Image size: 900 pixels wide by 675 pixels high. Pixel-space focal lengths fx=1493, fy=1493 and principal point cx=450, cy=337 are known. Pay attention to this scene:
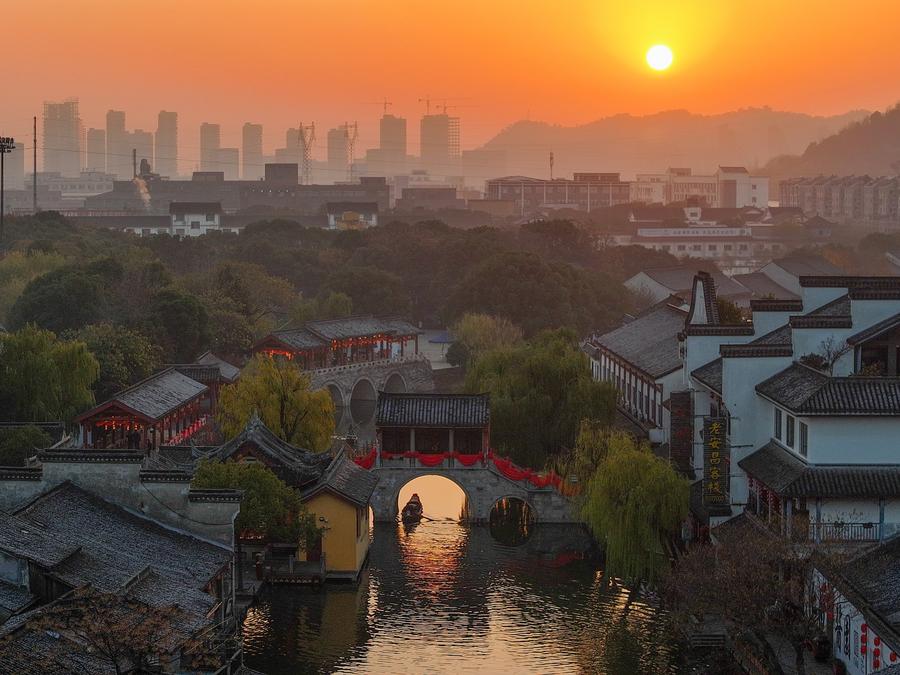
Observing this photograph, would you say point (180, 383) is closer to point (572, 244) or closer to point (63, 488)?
point (63, 488)

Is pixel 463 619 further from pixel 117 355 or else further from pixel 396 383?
pixel 396 383

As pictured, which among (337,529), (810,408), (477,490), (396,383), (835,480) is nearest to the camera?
(835,480)

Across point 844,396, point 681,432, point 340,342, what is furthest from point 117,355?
point 844,396

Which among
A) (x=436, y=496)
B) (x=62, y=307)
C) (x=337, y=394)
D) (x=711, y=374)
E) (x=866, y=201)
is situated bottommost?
(x=436, y=496)

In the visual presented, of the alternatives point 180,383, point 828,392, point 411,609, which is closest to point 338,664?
point 411,609

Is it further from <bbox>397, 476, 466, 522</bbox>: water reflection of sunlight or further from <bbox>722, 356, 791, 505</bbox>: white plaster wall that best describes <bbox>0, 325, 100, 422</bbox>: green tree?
<bbox>722, 356, 791, 505</bbox>: white plaster wall

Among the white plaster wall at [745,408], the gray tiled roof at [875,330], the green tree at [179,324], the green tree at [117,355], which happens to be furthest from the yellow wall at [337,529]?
the green tree at [179,324]

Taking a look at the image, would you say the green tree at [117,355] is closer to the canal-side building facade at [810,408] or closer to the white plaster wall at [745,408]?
the canal-side building facade at [810,408]
